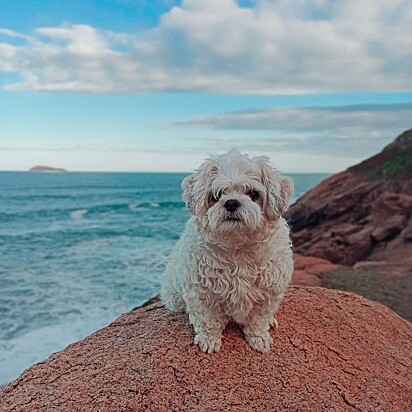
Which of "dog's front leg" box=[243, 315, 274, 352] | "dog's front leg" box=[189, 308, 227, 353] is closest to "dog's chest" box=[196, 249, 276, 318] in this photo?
"dog's front leg" box=[189, 308, 227, 353]

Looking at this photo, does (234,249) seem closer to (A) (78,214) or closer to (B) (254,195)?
(B) (254,195)

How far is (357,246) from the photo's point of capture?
62.1 ft

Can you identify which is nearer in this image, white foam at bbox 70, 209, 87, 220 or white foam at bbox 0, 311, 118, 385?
white foam at bbox 0, 311, 118, 385

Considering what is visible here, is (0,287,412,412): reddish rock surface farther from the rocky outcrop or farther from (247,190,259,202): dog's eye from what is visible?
the rocky outcrop

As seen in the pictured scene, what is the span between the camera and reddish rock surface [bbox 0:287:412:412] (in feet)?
14.2

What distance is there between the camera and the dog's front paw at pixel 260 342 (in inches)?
185

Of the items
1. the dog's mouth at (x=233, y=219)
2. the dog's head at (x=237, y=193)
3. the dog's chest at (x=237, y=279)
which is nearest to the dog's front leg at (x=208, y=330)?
the dog's chest at (x=237, y=279)

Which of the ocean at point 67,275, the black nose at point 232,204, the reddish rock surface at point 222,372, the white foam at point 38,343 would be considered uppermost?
the black nose at point 232,204

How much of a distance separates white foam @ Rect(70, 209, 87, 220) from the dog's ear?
143ft

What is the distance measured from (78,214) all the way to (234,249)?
155 ft

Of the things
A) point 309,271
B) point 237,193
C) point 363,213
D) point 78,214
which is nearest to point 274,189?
point 237,193

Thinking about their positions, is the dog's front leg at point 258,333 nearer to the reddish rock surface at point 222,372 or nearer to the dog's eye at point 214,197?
the reddish rock surface at point 222,372

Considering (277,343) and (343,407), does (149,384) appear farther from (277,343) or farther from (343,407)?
(343,407)

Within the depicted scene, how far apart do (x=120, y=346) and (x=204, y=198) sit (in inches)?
74.9
